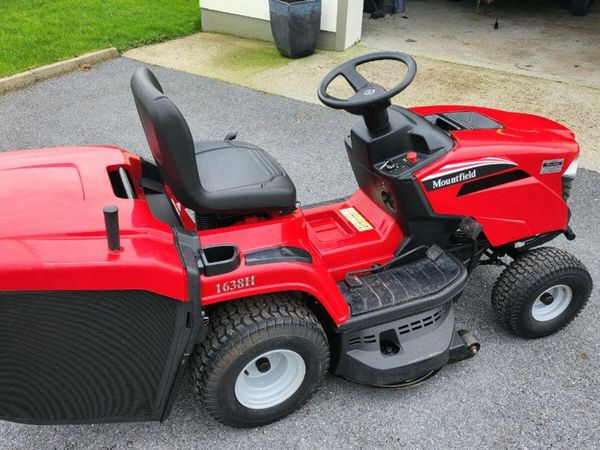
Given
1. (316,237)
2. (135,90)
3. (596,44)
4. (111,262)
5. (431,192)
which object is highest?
(135,90)

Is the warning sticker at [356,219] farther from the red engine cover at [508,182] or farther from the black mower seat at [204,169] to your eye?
the black mower seat at [204,169]

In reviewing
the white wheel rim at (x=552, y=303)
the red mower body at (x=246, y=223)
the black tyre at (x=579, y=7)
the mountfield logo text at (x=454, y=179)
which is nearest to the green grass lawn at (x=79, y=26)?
the red mower body at (x=246, y=223)

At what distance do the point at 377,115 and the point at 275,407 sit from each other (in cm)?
124

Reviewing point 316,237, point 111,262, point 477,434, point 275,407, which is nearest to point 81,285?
point 111,262

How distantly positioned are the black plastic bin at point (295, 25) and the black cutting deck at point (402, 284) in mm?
4547

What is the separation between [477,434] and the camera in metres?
2.19

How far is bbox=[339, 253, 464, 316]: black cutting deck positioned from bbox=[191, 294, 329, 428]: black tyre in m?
0.28

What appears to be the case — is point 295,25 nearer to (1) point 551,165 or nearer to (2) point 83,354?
(1) point 551,165

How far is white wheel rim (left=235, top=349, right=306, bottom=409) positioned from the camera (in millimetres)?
2086

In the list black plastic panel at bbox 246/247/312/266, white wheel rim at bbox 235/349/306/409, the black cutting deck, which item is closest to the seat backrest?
black plastic panel at bbox 246/247/312/266

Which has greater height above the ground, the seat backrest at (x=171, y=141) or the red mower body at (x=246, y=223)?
the seat backrest at (x=171, y=141)

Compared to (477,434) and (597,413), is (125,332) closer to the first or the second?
(477,434)

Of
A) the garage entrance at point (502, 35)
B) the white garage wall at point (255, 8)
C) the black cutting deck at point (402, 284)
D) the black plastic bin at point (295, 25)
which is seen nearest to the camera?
the black cutting deck at point (402, 284)

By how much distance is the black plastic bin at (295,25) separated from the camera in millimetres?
6242
